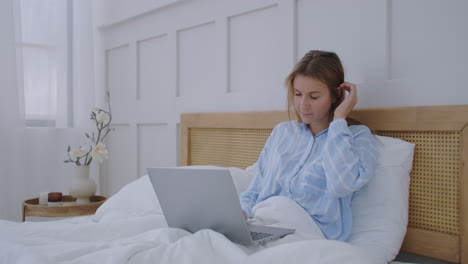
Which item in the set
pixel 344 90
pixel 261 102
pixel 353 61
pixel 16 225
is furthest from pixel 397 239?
pixel 16 225

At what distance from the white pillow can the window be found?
202 centimetres

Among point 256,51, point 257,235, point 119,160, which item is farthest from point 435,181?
point 119,160

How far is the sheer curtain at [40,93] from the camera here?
2.42 meters

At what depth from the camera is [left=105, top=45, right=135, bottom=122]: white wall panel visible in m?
2.77

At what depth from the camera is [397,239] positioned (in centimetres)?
124

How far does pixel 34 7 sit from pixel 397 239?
94.4 inches

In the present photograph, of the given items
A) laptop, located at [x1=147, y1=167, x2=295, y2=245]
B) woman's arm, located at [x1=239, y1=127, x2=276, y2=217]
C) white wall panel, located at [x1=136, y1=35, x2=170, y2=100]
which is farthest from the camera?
white wall panel, located at [x1=136, y1=35, x2=170, y2=100]

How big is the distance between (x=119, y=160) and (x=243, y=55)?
1.30m

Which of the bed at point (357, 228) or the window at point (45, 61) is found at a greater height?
the window at point (45, 61)

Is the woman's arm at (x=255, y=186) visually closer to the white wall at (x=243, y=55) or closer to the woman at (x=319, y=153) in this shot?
the woman at (x=319, y=153)

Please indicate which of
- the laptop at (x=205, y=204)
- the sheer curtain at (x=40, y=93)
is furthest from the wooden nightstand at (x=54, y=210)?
the laptop at (x=205, y=204)

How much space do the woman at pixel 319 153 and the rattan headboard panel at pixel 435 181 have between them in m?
0.16


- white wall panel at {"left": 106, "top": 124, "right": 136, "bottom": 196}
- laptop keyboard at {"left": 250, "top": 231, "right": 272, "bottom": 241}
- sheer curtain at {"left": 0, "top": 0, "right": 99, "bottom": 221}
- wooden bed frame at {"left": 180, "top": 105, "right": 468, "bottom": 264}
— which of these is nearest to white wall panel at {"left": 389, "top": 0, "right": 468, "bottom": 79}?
wooden bed frame at {"left": 180, "top": 105, "right": 468, "bottom": 264}

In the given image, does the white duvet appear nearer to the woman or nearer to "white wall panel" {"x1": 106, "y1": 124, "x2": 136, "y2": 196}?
the woman
